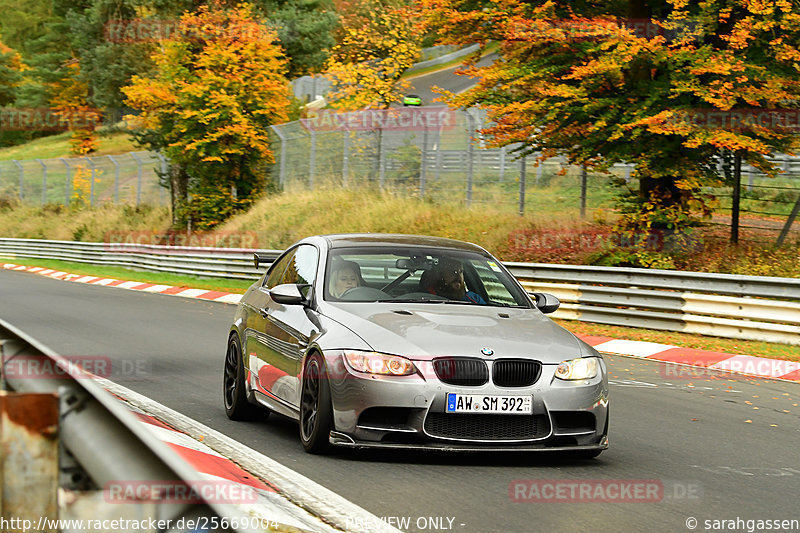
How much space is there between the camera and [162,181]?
46.7 metres

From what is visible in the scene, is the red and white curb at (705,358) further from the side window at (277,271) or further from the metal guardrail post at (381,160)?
the metal guardrail post at (381,160)

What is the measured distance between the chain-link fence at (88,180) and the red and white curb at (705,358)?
105 feet

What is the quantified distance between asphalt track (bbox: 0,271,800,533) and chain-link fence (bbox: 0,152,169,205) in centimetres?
3362

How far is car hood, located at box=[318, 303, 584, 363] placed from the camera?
7.04 m

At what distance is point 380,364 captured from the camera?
698 centimetres

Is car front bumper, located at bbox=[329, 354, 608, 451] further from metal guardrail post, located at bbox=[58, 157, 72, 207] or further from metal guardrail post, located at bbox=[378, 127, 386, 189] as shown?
metal guardrail post, located at bbox=[58, 157, 72, 207]

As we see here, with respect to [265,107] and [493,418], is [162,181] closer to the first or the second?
[265,107]

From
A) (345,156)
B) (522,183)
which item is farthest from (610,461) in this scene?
(345,156)

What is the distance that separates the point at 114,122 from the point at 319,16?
23.0m

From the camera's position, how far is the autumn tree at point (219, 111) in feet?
129

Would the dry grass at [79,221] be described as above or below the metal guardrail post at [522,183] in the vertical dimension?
below

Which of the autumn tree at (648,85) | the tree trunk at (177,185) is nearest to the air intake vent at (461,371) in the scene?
the autumn tree at (648,85)

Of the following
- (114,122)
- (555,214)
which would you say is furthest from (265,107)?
(114,122)
